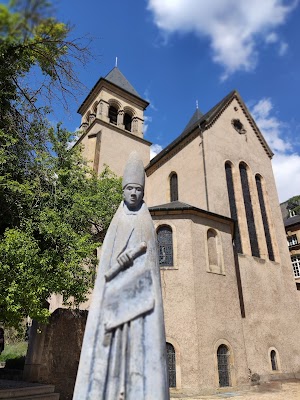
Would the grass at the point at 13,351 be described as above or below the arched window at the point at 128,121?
below

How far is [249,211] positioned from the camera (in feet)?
68.0

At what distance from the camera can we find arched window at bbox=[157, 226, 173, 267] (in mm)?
14441

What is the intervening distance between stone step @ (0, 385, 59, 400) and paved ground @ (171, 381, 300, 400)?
4.75 meters

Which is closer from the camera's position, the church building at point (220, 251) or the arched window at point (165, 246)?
the church building at point (220, 251)

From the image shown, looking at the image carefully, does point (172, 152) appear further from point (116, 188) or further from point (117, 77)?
point (117, 77)

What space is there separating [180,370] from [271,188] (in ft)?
50.7

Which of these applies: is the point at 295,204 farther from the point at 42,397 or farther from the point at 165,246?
the point at 42,397

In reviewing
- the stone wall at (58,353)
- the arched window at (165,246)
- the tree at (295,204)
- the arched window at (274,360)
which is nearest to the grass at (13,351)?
the stone wall at (58,353)

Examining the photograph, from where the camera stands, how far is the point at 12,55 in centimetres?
798

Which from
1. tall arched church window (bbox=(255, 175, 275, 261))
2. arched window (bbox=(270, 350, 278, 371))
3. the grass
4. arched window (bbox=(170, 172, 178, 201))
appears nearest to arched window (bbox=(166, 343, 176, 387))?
arched window (bbox=(270, 350, 278, 371))

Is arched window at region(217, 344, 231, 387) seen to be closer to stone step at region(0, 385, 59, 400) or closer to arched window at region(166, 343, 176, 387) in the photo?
arched window at region(166, 343, 176, 387)

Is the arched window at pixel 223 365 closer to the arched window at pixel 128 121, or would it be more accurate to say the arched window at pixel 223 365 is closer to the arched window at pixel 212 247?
the arched window at pixel 212 247

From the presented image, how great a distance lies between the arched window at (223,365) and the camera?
13.0m

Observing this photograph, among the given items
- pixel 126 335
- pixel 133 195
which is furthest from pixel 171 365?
pixel 133 195
